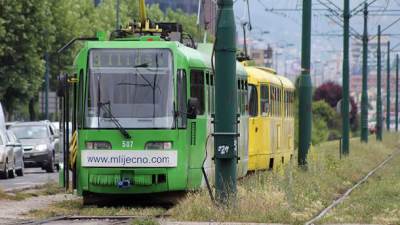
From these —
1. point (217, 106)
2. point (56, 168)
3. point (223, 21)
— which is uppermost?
point (223, 21)

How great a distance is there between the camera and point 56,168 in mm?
44031

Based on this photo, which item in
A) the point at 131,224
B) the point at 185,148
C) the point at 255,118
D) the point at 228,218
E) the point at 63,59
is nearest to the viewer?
the point at 131,224

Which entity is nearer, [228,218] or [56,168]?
[228,218]

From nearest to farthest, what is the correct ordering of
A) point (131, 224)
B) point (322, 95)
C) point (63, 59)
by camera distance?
point (131, 224)
point (63, 59)
point (322, 95)

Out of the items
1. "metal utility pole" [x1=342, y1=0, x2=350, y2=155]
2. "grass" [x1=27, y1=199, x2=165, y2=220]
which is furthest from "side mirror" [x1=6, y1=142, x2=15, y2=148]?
"grass" [x1=27, y1=199, x2=165, y2=220]

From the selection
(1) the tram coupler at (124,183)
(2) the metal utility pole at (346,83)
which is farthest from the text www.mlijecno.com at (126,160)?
(2) the metal utility pole at (346,83)

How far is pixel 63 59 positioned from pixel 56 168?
18.2m

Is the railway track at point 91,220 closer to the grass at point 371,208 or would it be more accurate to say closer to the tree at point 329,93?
the grass at point 371,208

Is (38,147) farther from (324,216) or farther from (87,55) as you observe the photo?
(324,216)

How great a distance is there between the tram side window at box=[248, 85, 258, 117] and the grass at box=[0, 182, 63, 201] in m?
5.23

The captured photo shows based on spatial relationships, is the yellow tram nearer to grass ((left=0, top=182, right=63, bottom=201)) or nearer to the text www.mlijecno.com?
grass ((left=0, top=182, right=63, bottom=201))

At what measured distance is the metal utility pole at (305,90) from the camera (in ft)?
102

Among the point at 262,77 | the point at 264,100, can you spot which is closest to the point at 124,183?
the point at 264,100

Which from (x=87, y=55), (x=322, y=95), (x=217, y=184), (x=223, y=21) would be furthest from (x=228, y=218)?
(x=322, y=95)
